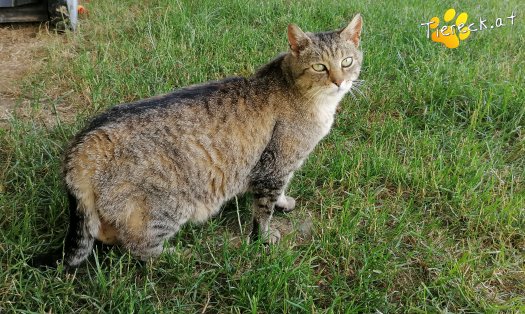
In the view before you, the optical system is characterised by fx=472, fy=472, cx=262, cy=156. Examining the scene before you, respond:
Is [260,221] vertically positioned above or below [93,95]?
below

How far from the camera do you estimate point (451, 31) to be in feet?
14.8

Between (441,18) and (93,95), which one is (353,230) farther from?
(441,18)

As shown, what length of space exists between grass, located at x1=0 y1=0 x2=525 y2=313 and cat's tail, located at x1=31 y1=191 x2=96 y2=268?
7 centimetres

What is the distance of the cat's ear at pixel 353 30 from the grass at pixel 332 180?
764mm

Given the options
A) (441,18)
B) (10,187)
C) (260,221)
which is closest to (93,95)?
(10,187)

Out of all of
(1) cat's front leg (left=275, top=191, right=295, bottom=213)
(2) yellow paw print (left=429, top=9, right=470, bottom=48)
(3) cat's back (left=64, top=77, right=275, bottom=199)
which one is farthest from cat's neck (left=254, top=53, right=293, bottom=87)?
(2) yellow paw print (left=429, top=9, right=470, bottom=48)

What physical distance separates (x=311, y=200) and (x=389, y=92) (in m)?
1.40

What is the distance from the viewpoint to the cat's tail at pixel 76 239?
2141 mm

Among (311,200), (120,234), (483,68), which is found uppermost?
(483,68)

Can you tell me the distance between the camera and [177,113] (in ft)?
7.85

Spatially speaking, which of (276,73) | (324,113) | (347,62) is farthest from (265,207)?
(347,62)

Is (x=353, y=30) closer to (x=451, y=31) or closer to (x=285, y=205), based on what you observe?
(x=285, y=205)

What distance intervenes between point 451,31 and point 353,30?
212 cm

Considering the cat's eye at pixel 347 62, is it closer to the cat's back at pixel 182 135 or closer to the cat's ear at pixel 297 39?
the cat's ear at pixel 297 39
